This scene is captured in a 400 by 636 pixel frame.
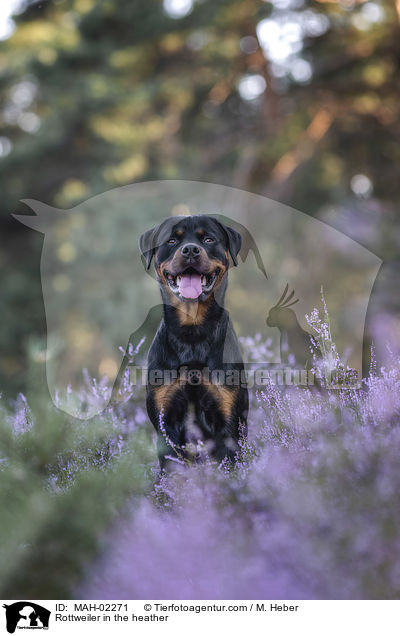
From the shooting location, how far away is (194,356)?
2.65 m

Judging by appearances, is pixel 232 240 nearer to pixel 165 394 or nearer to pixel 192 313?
pixel 192 313

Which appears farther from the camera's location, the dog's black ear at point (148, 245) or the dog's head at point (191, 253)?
the dog's black ear at point (148, 245)

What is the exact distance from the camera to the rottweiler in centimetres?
261

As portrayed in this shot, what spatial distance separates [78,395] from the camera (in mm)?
3756

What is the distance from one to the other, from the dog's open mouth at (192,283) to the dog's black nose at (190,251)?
69 mm

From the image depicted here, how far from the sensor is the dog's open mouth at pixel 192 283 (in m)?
2.54

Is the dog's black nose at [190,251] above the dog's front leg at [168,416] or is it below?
above
